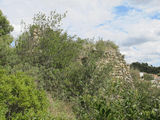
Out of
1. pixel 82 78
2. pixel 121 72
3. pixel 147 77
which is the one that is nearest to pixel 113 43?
pixel 121 72

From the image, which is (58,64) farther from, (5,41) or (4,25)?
(4,25)

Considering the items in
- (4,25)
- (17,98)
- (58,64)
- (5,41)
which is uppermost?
(4,25)

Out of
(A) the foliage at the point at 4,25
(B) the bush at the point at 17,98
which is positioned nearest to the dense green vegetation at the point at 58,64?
(B) the bush at the point at 17,98

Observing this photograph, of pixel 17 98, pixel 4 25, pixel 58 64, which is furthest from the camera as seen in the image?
pixel 4 25

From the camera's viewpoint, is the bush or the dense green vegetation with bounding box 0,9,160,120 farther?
the dense green vegetation with bounding box 0,9,160,120

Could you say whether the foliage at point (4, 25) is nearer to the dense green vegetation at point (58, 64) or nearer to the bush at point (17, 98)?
the dense green vegetation at point (58, 64)

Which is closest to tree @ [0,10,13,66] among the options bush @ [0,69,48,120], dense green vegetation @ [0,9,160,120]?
dense green vegetation @ [0,9,160,120]

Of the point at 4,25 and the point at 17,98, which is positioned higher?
the point at 4,25

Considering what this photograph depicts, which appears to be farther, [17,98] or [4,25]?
[4,25]

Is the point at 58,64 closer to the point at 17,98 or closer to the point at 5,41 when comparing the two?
the point at 5,41

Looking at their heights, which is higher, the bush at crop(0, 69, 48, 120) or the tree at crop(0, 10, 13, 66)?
the tree at crop(0, 10, 13, 66)

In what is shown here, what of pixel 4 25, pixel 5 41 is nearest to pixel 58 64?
pixel 5 41

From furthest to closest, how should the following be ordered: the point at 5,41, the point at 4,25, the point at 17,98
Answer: the point at 4,25
the point at 5,41
the point at 17,98

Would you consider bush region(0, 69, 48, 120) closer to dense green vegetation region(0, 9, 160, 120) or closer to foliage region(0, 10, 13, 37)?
dense green vegetation region(0, 9, 160, 120)
